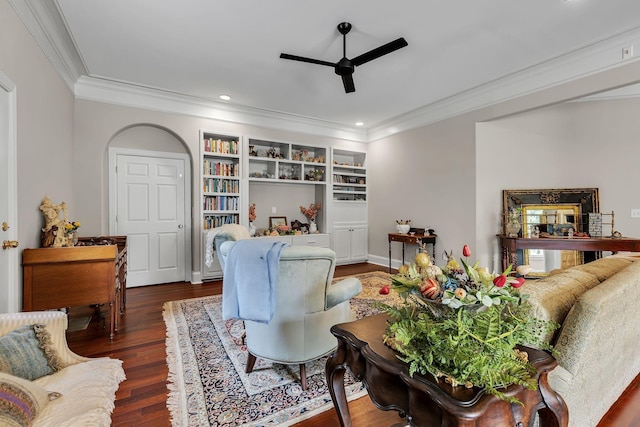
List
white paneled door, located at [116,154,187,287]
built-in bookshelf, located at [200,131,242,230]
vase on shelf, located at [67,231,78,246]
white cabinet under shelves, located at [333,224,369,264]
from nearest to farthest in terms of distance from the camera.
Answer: vase on shelf, located at [67,231,78,246] < white paneled door, located at [116,154,187,287] < built-in bookshelf, located at [200,131,242,230] < white cabinet under shelves, located at [333,224,369,264]

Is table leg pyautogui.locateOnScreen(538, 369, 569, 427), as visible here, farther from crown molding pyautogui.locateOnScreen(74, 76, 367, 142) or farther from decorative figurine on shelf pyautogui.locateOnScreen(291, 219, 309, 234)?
crown molding pyautogui.locateOnScreen(74, 76, 367, 142)

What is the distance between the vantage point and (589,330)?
1.10 meters

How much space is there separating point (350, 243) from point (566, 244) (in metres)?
3.42

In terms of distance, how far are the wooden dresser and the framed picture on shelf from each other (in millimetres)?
2927

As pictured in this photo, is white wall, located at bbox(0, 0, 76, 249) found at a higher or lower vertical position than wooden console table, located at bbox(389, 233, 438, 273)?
higher

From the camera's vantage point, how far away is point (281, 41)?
2.95 meters

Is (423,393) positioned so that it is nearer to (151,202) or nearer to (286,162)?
(151,202)

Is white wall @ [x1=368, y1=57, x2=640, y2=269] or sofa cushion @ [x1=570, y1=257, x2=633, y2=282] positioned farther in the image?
white wall @ [x1=368, y1=57, x2=640, y2=269]

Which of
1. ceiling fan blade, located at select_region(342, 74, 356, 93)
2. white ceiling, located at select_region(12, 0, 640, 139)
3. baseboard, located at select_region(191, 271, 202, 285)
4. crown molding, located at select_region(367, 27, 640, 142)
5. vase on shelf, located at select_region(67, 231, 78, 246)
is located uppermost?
white ceiling, located at select_region(12, 0, 640, 139)

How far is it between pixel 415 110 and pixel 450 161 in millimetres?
1117

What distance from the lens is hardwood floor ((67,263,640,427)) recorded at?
1610 millimetres

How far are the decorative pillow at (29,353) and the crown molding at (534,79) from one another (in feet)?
16.4

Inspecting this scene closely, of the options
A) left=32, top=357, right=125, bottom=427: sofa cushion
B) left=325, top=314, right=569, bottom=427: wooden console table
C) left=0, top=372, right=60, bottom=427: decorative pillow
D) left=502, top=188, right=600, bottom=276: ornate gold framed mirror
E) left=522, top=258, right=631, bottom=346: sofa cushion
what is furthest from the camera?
left=502, top=188, right=600, bottom=276: ornate gold framed mirror

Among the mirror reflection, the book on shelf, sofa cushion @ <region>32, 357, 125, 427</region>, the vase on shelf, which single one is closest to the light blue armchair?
sofa cushion @ <region>32, 357, 125, 427</region>
